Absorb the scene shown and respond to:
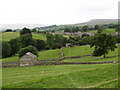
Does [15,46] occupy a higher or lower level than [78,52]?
higher

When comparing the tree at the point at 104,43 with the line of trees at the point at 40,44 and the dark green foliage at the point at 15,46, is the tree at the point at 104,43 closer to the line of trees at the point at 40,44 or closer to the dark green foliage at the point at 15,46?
the line of trees at the point at 40,44

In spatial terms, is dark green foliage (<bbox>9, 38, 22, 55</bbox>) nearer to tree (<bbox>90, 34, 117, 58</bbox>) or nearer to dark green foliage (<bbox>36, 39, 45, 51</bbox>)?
dark green foliage (<bbox>36, 39, 45, 51</bbox>)

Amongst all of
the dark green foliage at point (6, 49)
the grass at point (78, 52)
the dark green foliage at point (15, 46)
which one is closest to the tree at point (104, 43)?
the grass at point (78, 52)

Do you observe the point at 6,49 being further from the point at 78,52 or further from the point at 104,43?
the point at 104,43

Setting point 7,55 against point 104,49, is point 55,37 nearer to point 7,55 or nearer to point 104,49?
point 7,55

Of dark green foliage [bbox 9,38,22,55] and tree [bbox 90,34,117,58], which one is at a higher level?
tree [bbox 90,34,117,58]

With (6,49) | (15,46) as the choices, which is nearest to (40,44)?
(15,46)

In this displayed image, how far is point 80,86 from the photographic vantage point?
49.9 feet

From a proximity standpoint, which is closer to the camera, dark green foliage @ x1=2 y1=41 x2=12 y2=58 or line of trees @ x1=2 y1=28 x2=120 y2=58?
line of trees @ x1=2 y1=28 x2=120 y2=58

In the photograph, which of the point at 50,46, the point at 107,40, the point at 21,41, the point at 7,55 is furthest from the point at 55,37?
the point at 107,40

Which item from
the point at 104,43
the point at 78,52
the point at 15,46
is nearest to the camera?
the point at 104,43

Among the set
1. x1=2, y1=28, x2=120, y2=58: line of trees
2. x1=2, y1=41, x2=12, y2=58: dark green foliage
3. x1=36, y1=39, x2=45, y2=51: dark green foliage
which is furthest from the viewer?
x1=36, y1=39, x2=45, y2=51: dark green foliage

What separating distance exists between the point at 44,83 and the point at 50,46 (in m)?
89.3

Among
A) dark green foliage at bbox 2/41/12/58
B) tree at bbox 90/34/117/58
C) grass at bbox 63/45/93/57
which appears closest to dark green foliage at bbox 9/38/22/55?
dark green foliage at bbox 2/41/12/58
